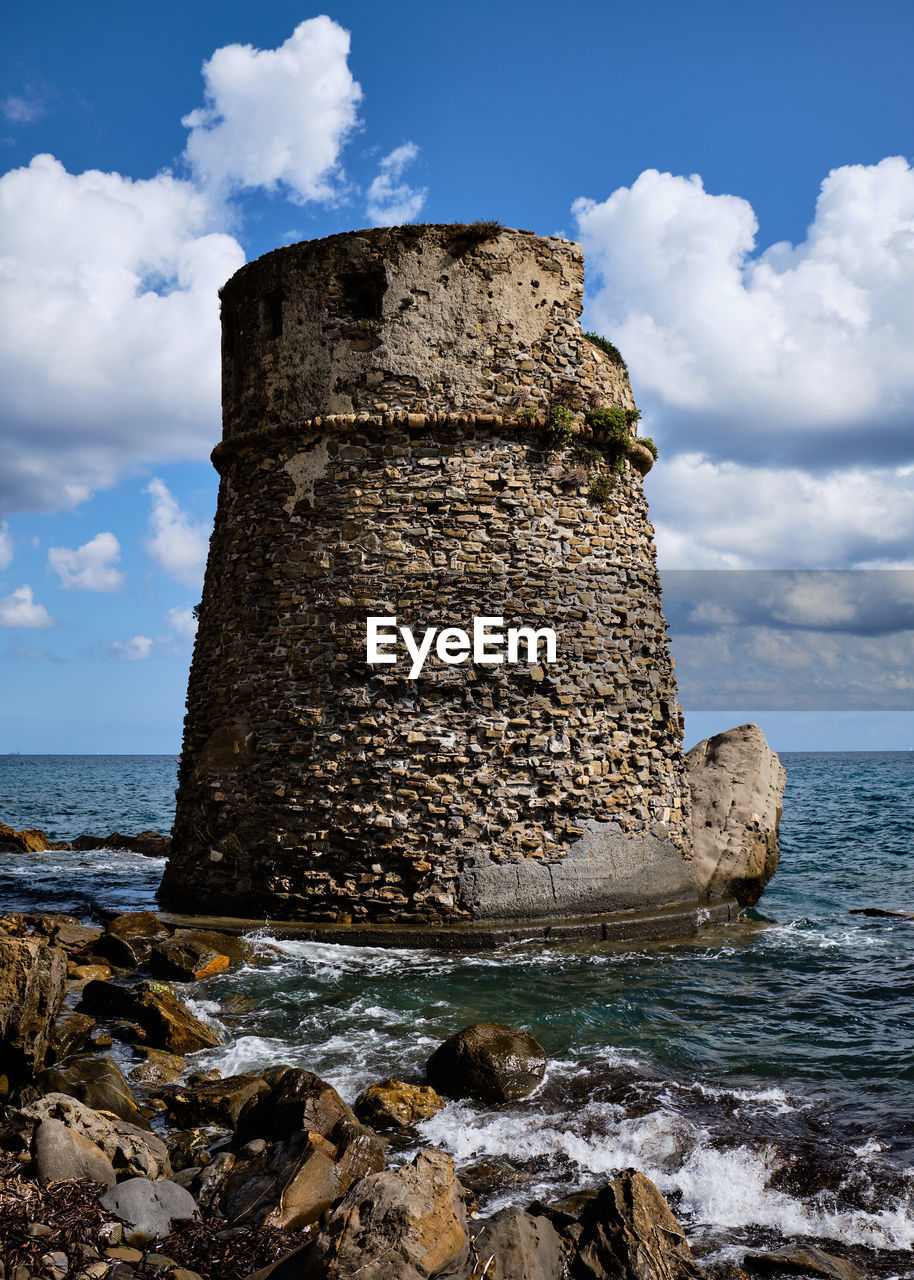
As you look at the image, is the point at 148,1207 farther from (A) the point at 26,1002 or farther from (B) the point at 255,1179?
(A) the point at 26,1002

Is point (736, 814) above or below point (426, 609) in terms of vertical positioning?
below

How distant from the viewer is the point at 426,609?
34.8ft

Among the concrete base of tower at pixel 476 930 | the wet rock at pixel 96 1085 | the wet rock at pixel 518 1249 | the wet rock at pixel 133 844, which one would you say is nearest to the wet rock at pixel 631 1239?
the wet rock at pixel 518 1249

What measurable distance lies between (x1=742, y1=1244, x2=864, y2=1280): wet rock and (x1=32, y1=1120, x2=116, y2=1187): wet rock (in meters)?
3.18

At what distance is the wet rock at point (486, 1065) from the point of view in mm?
6461

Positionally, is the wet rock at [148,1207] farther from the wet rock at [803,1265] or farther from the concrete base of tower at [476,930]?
the concrete base of tower at [476,930]

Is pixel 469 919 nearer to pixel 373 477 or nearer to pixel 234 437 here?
pixel 373 477

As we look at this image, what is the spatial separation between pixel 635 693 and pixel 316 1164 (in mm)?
7380

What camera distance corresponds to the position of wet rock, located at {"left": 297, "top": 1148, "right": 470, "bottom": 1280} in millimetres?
3863

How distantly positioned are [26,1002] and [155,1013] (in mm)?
1241

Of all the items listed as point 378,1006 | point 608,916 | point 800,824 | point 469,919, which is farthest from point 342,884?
point 800,824

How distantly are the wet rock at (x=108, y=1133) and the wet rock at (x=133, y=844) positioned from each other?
667 inches

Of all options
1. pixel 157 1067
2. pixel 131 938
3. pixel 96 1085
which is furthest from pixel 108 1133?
pixel 131 938

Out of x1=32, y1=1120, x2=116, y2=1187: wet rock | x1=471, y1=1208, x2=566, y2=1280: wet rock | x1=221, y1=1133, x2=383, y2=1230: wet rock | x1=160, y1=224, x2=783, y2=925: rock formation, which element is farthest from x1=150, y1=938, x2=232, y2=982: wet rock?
x1=471, y1=1208, x2=566, y2=1280: wet rock
